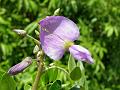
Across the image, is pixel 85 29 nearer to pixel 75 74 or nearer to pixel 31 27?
pixel 31 27

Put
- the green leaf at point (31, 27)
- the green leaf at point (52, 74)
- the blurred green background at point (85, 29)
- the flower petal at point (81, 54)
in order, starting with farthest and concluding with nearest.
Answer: the blurred green background at point (85, 29)
the green leaf at point (31, 27)
the green leaf at point (52, 74)
the flower petal at point (81, 54)

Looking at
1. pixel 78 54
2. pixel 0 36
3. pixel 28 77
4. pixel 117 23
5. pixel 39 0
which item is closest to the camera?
pixel 78 54

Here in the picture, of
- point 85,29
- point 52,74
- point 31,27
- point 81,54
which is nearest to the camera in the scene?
point 81,54

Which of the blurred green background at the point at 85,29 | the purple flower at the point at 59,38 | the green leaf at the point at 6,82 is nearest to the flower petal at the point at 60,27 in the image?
Result: the purple flower at the point at 59,38

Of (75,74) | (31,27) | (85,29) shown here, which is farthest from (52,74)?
(85,29)

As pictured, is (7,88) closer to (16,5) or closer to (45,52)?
(45,52)

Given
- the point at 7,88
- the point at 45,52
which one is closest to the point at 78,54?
the point at 45,52

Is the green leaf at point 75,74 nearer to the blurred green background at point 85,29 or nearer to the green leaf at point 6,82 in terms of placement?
the green leaf at point 6,82
